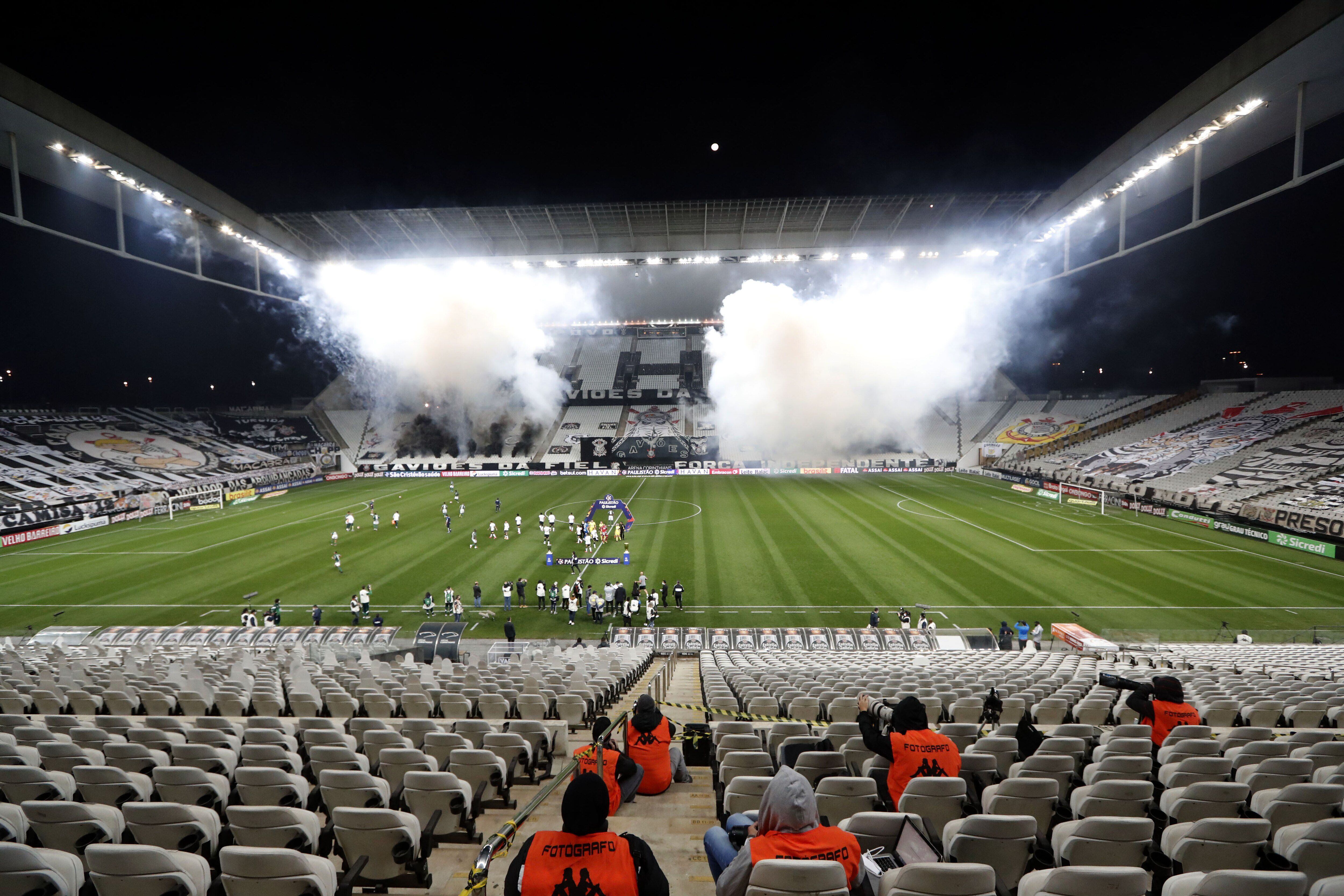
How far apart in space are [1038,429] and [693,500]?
37.4m

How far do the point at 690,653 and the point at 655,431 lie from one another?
164 ft

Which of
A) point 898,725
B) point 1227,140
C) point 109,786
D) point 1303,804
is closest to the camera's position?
point 1303,804

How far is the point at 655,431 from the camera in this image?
66.4m

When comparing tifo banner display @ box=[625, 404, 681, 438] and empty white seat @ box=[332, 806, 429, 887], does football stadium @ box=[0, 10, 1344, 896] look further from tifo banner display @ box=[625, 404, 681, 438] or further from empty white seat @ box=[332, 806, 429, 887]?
tifo banner display @ box=[625, 404, 681, 438]

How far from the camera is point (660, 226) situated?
3500 centimetres

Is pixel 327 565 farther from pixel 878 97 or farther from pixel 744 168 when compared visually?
pixel 878 97

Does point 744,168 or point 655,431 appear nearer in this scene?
point 744,168

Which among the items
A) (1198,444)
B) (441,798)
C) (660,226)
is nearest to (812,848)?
(441,798)

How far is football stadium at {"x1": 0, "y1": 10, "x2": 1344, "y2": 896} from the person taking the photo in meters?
3.81

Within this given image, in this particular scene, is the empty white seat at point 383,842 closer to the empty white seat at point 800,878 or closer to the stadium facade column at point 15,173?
the empty white seat at point 800,878

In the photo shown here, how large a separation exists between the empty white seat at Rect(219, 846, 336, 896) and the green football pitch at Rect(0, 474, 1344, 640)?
16364mm

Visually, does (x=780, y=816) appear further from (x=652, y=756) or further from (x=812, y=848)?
(x=652, y=756)

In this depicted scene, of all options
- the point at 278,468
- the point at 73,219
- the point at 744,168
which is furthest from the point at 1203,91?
the point at 278,468

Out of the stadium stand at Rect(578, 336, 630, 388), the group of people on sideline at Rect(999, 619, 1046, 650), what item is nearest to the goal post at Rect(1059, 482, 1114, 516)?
the group of people on sideline at Rect(999, 619, 1046, 650)
